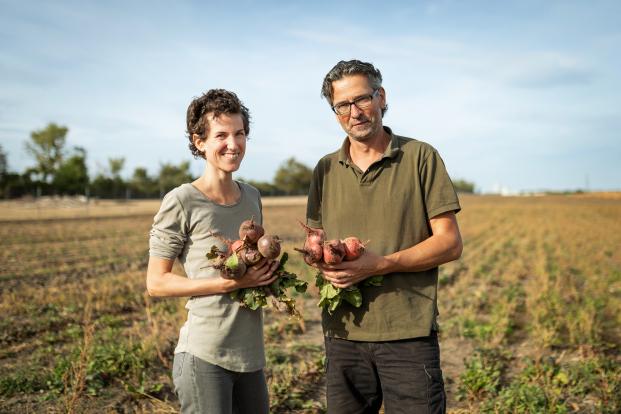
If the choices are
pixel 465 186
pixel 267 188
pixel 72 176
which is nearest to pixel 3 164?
pixel 72 176

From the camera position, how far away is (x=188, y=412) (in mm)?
2227

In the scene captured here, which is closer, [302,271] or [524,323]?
[524,323]

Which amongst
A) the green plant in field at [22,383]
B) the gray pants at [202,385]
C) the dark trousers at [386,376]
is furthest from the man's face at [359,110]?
the green plant in field at [22,383]

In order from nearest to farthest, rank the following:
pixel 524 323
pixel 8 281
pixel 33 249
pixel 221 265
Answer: pixel 221 265
pixel 524 323
pixel 8 281
pixel 33 249

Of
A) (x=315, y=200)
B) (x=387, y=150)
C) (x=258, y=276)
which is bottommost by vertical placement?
(x=258, y=276)

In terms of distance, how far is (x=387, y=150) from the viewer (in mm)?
2480

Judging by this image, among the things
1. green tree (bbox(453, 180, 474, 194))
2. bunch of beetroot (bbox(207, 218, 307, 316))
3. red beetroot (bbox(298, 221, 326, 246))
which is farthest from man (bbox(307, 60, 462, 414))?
green tree (bbox(453, 180, 474, 194))

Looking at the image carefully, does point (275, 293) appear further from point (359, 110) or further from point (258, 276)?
point (359, 110)

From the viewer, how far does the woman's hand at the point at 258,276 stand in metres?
2.23

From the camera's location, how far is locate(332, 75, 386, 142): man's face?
2461mm

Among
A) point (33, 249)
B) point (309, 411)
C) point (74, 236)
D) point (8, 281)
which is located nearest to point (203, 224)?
point (309, 411)

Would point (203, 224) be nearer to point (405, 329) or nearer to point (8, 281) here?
point (405, 329)

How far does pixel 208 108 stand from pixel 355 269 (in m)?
1.14

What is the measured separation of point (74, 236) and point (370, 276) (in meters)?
17.9
